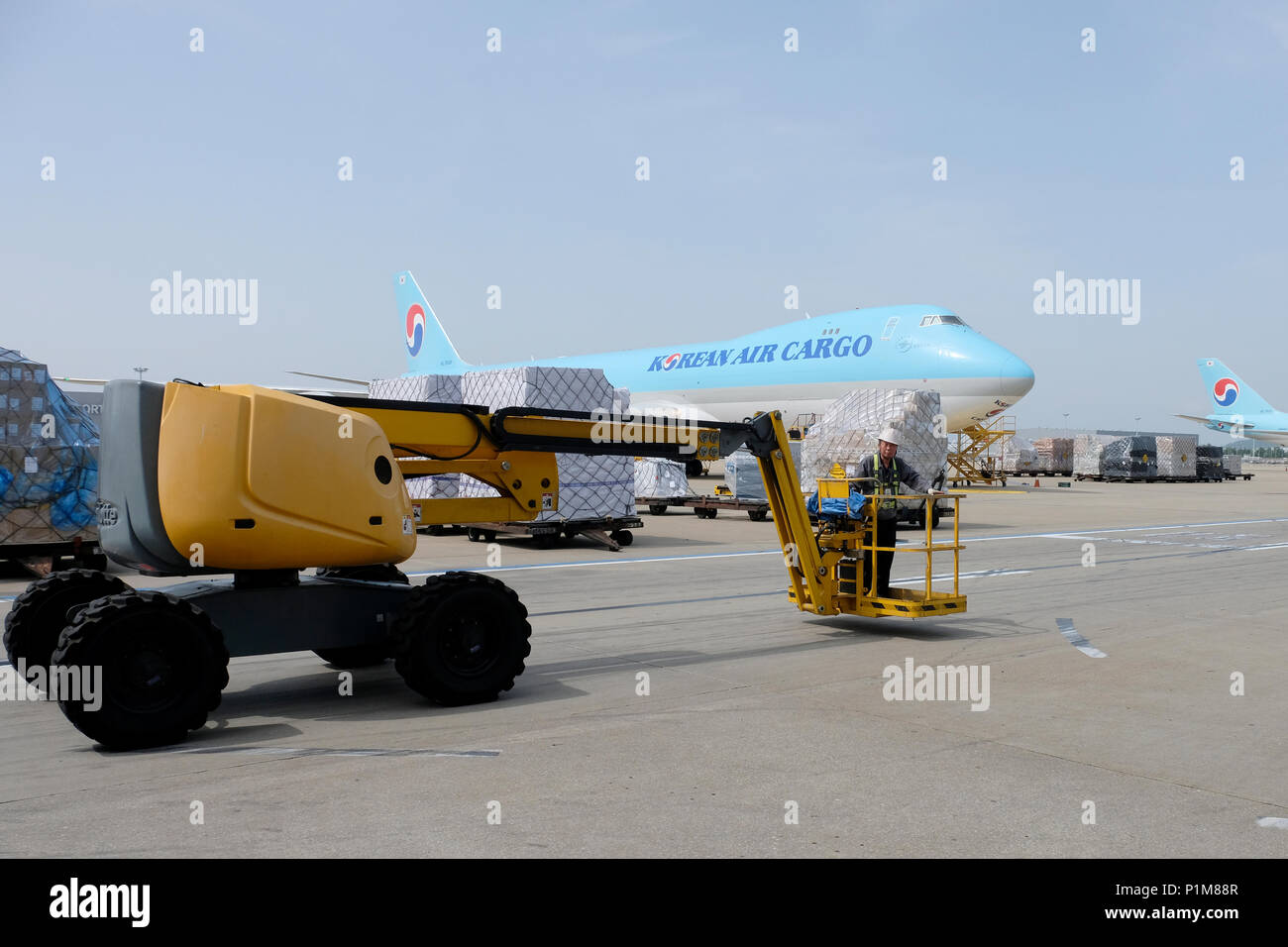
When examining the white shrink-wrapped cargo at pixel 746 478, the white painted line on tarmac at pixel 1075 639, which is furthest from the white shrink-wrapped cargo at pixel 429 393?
the white painted line on tarmac at pixel 1075 639

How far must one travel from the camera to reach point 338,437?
6.66 meters

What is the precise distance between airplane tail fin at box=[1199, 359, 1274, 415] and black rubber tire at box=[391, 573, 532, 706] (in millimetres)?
74953

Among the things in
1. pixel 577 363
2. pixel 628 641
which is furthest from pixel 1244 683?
pixel 577 363

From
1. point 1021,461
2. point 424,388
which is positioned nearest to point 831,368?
point 424,388

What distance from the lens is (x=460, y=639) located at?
7164mm

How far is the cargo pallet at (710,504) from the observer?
25.2 m

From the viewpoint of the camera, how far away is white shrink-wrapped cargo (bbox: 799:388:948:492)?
74.6ft

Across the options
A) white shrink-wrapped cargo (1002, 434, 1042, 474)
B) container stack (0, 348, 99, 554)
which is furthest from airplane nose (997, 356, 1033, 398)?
white shrink-wrapped cargo (1002, 434, 1042, 474)

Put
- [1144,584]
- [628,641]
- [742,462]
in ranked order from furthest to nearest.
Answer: [742,462]
[1144,584]
[628,641]

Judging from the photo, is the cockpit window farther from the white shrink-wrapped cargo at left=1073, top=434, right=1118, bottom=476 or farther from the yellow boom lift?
the white shrink-wrapped cargo at left=1073, top=434, right=1118, bottom=476

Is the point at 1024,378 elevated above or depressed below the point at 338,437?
above

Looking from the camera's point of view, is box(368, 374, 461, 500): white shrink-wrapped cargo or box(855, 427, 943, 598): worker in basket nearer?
box(855, 427, 943, 598): worker in basket
